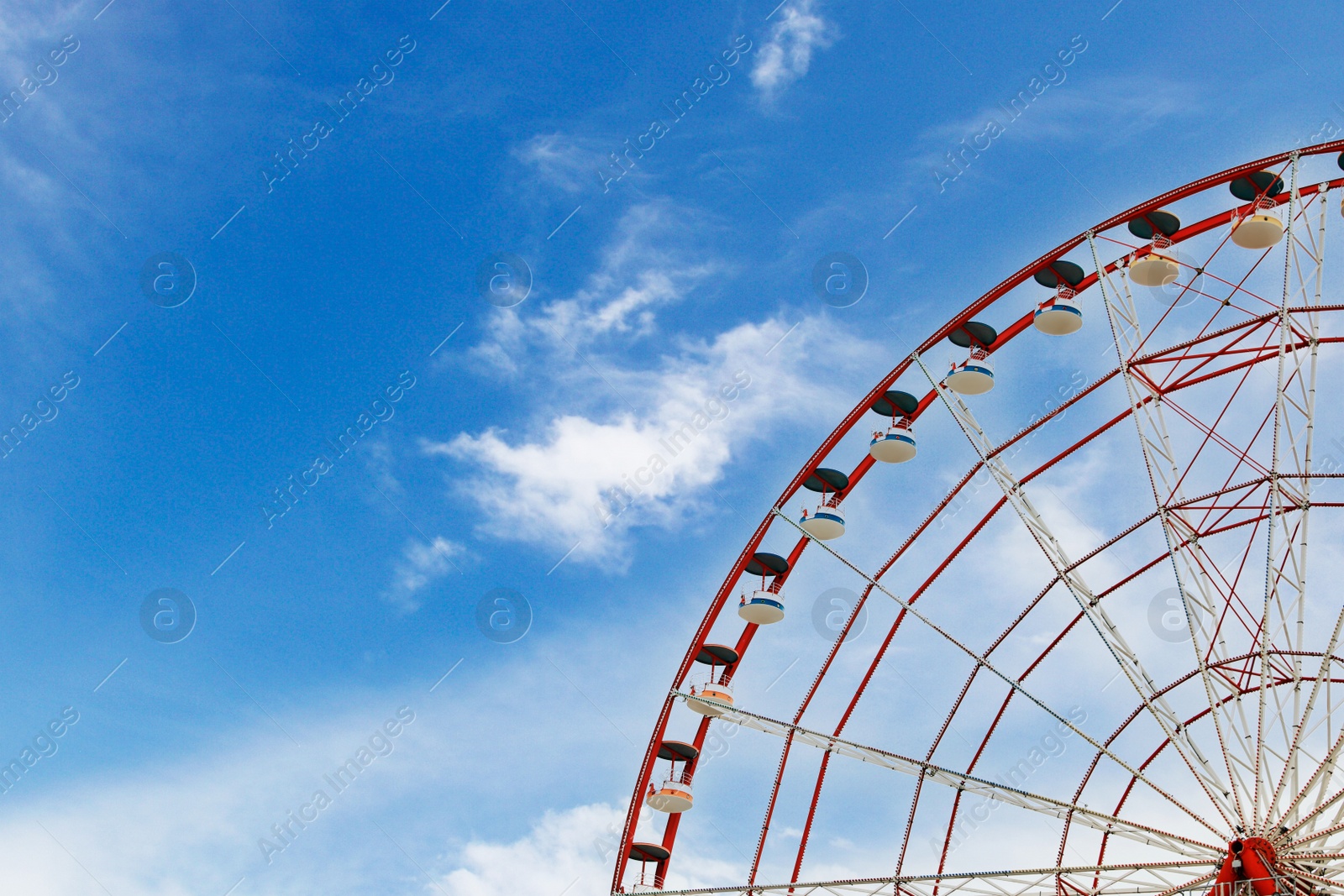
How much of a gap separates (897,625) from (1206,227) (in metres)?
10.9

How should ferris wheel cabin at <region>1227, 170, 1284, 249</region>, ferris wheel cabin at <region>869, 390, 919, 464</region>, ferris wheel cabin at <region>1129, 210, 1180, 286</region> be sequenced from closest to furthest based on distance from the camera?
ferris wheel cabin at <region>1227, 170, 1284, 249</region>
ferris wheel cabin at <region>1129, 210, 1180, 286</region>
ferris wheel cabin at <region>869, 390, 919, 464</region>

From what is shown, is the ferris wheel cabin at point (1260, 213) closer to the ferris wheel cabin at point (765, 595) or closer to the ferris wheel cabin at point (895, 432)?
the ferris wheel cabin at point (895, 432)

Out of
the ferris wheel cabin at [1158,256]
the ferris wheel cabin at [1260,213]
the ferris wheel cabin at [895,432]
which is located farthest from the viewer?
the ferris wheel cabin at [895,432]

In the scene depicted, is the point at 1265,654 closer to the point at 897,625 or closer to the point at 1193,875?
the point at 1193,875

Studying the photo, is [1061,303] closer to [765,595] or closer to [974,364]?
[974,364]

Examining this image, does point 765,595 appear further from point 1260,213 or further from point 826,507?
point 1260,213

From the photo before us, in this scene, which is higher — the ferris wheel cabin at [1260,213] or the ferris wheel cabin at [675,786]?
the ferris wheel cabin at [1260,213]

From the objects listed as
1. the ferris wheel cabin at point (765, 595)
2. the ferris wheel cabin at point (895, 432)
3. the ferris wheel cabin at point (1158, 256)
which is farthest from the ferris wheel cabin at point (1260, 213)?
the ferris wheel cabin at point (765, 595)

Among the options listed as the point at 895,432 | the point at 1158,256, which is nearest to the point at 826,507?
the point at 895,432

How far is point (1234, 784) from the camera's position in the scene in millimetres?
23469

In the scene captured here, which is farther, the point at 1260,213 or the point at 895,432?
the point at 895,432

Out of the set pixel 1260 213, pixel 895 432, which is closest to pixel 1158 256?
pixel 1260 213

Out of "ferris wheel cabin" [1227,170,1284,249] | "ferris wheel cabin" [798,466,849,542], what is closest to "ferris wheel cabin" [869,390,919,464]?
"ferris wheel cabin" [798,466,849,542]

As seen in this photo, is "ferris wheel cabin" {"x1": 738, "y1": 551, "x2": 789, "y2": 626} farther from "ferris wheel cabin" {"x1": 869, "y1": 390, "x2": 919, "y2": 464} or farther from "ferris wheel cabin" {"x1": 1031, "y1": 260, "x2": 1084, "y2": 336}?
"ferris wheel cabin" {"x1": 1031, "y1": 260, "x2": 1084, "y2": 336}
